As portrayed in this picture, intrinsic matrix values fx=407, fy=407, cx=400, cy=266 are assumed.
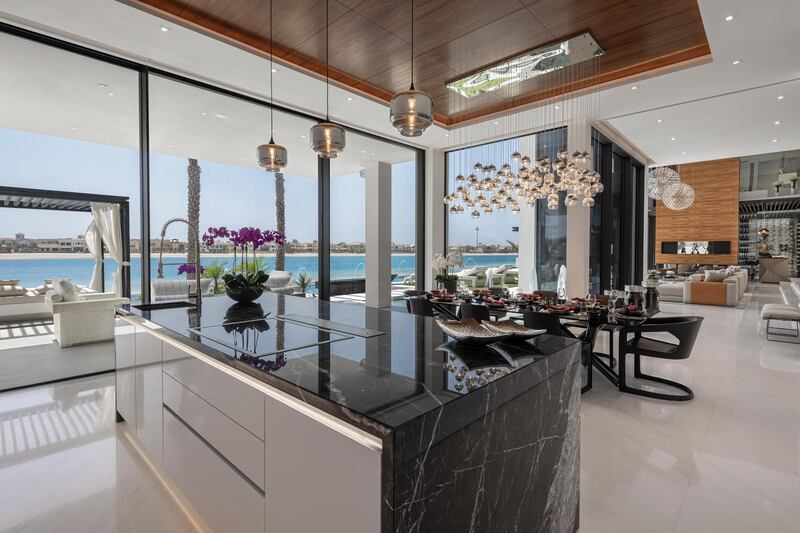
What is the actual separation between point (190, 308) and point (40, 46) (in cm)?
321

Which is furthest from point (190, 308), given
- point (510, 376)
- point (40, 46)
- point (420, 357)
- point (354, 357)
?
point (40, 46)

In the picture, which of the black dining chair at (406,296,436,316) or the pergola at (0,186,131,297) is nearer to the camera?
the pergola at (0,186,131,297)

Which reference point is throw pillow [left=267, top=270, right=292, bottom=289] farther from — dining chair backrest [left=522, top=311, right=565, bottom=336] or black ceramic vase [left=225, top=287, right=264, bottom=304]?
dining chair backrest [left=522, top=311, right=565, bottom=336]

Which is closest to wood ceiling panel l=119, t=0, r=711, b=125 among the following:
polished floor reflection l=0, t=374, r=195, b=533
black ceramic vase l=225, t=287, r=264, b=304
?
black ceramic vase l=225, t=287, r=264, b=304

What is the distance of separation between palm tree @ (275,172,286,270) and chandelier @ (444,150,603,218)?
2.45 metres

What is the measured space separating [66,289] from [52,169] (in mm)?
1331

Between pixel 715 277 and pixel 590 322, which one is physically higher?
pixel 715 277

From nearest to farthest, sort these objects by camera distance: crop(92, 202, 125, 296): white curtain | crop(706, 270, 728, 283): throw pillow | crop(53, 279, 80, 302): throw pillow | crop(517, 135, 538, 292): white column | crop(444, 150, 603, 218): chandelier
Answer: crop(92, 202, 125, 296): white curtain
crop(53, 279, 80, 302): throw pillow
crop(444, 150, 603, 218): chandelier
crop(517, 135, 538, 292): white column
crop(706, 270, 728, 283): throw pillow

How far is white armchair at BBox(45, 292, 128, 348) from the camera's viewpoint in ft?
15.3

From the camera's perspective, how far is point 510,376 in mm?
1256

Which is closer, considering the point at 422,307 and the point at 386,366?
the point at 386,366

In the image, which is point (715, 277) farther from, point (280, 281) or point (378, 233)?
point (280, 281)

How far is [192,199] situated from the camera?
482 centimetres

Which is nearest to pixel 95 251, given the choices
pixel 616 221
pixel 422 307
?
pixel 422 307
